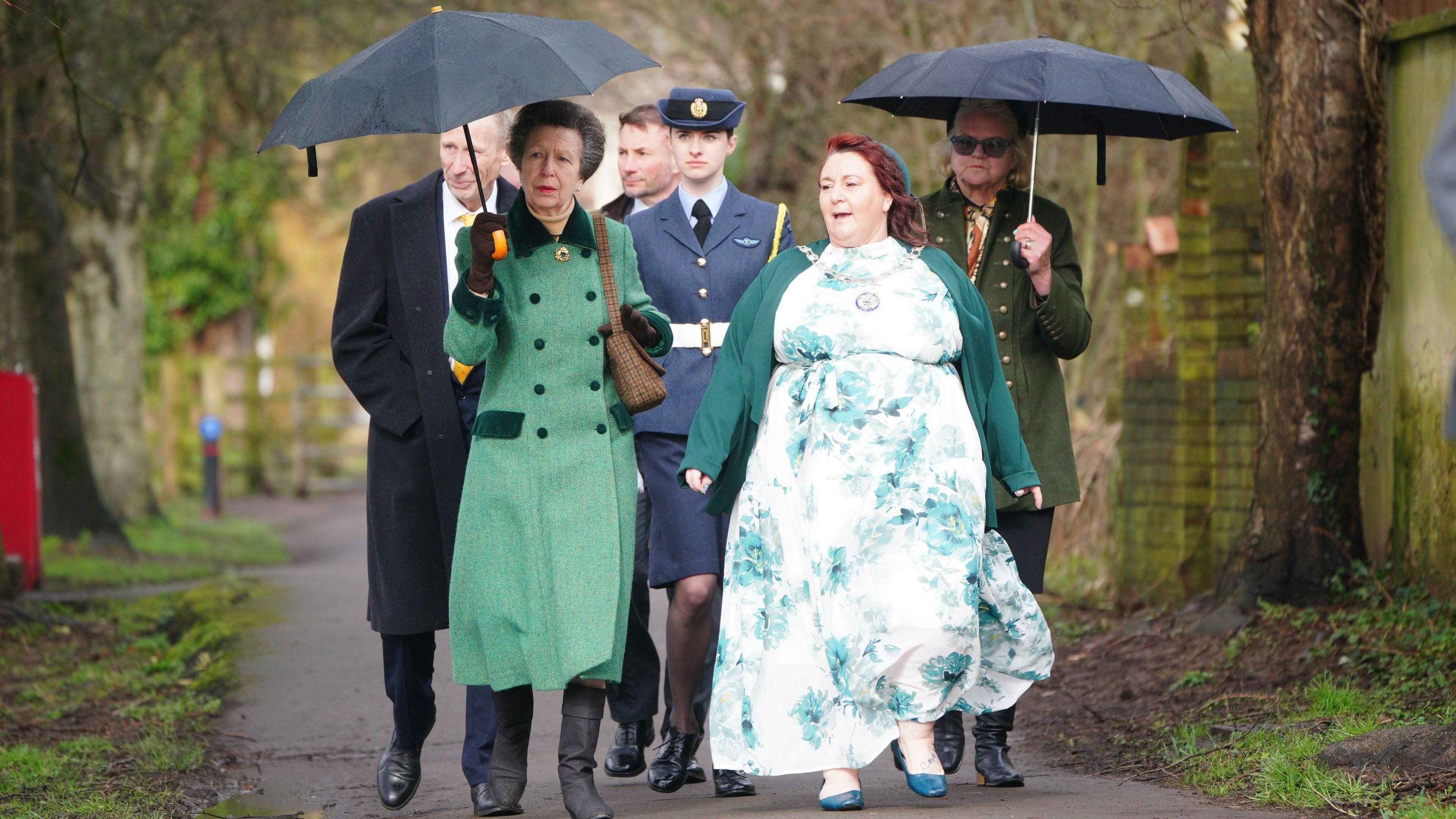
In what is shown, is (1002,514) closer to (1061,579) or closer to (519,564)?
(519,564)

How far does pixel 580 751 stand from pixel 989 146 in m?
2.46

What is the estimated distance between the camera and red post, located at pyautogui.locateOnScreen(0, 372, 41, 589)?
11.7 meters

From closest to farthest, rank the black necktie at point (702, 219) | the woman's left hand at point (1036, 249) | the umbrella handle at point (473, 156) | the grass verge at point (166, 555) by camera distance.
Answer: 1. the umbrella handle at point (473, 156)
2. the woman's left hand at point (1036, 249)
3. the black necktie at point (702, 219)
4. the grass verge at point (166, 555)

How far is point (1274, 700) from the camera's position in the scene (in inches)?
255

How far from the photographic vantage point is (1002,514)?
5.79 meters

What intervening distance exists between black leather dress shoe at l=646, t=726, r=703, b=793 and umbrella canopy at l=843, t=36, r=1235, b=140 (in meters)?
2.22

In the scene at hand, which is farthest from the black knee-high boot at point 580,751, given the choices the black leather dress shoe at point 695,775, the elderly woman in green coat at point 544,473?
the black leather dress shoe at point 695,775

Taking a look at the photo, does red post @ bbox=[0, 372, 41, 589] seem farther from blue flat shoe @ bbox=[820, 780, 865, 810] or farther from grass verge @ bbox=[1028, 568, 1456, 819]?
blue flat shoe @ bbox=[820, 780, 865, 810]

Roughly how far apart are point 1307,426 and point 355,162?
2139 cm

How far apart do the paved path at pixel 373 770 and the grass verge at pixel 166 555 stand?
3.30 m

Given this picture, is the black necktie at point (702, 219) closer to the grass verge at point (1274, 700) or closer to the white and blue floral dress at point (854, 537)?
the white and blue floral dress at point (854, 537)

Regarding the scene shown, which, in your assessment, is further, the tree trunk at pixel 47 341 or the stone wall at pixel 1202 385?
the tree trunk at pixel 47 341

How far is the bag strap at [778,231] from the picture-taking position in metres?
6.15

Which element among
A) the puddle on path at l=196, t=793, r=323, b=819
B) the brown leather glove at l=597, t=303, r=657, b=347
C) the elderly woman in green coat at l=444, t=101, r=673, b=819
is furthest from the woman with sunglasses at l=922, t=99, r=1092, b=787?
the puddle on path at l=196, t=793, r=323, b=819
